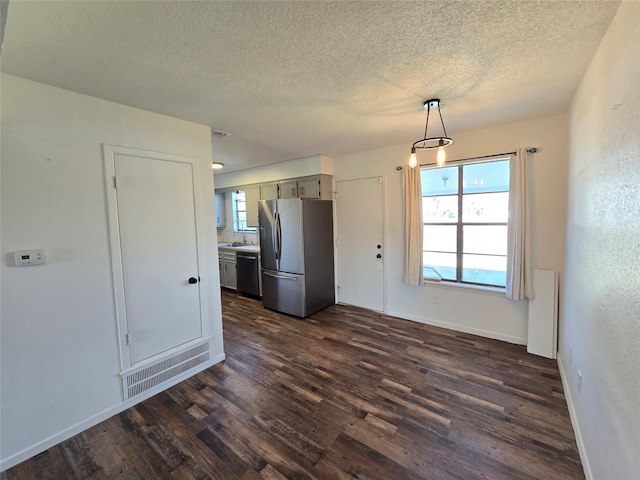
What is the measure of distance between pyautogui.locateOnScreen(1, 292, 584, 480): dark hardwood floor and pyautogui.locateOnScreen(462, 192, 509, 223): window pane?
1455 mm

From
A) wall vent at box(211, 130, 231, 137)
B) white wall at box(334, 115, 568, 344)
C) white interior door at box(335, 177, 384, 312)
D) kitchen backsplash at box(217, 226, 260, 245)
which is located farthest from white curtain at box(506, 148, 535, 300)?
kitchen backsplash at box(217, 226, 260, 245)

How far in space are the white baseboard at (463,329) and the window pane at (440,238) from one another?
0.96 meters

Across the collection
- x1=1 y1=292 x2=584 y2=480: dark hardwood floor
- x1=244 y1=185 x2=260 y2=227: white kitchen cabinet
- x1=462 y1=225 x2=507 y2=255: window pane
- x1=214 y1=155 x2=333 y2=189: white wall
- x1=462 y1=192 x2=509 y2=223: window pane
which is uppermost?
x1=214 y1=155 x2=333 y2=189: white wall

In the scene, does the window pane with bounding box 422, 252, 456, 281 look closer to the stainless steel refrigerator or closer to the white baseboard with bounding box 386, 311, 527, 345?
the white baseboard with bounding box 386, 311, 527, 345

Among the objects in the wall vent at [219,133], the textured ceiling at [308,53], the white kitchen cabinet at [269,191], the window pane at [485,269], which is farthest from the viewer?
the white kitchen cabinet at [269,191]

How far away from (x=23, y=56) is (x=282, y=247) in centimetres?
305

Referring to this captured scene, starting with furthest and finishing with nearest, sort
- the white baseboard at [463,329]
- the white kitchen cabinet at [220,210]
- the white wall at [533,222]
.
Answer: the white kitchen cabinet at [220,210] < the white baseboard at [463,329] < the white wall at [533,222]

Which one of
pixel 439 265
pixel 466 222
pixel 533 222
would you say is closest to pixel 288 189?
pixel 439 265

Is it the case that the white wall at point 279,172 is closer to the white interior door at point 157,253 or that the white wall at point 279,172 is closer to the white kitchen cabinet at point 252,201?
the white kitchen cabinet at point 252,201

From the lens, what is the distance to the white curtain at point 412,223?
3.57 m

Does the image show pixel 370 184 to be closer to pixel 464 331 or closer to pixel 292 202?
pixel 292 202

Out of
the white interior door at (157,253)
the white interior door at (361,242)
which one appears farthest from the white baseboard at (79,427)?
the white interior door at (361,242)

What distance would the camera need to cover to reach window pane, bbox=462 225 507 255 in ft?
10.6

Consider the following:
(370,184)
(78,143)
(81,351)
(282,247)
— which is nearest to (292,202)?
(282,247)
